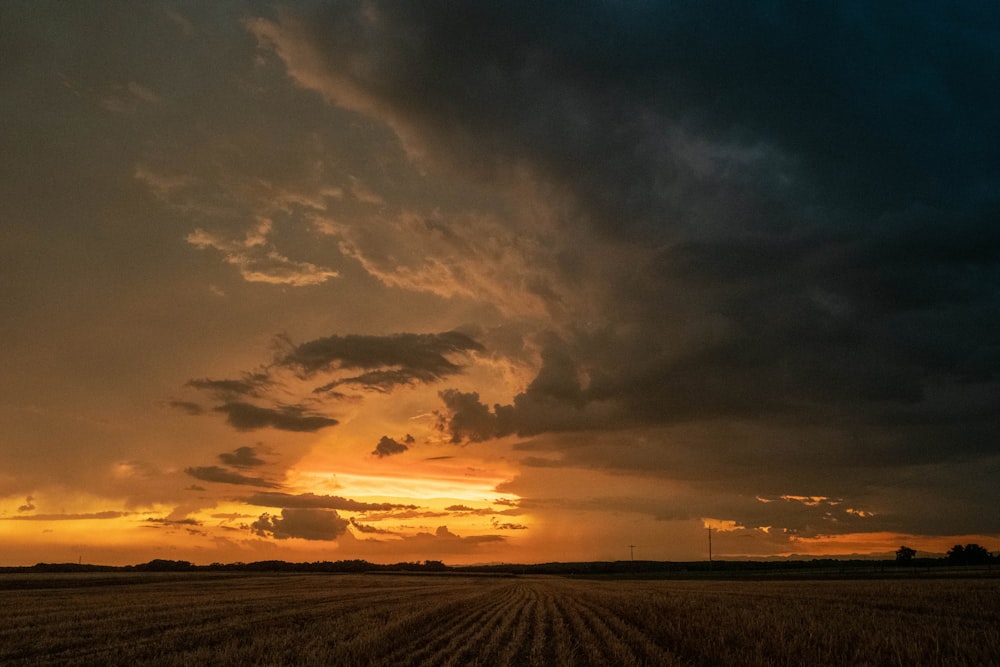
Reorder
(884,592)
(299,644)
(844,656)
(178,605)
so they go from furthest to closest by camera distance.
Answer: (884,592), (178,605), (299,644), (844,656)

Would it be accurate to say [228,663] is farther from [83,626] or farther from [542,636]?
[83,626]

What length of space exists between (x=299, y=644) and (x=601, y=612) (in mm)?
15567

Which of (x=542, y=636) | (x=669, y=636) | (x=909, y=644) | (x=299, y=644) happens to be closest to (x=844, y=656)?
(x=909, y=644)

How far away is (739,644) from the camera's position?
675 inches

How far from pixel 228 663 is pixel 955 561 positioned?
18593 cm

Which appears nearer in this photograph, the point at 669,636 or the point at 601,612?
the point at 669,636

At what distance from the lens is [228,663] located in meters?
15.9

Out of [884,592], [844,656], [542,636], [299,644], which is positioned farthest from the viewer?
[884,592]

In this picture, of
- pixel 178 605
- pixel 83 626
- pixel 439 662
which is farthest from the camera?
pixel 178 605

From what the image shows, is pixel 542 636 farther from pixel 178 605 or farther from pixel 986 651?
pixel 178 605

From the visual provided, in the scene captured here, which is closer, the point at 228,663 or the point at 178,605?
the point at 228,663

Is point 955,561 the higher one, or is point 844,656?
point 844,656

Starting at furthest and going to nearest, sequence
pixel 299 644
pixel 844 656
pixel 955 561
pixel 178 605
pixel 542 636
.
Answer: pixel 955 561 < pixel 178 605 < pixel 542 636 < pixel 299 644 < pixel 844 656

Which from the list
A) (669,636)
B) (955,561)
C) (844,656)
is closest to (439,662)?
(669,636)
